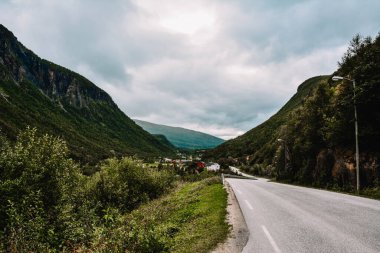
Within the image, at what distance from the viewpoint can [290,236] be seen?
981 centimetres

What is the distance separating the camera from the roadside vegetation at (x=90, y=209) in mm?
9844

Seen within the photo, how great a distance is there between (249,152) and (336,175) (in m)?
117

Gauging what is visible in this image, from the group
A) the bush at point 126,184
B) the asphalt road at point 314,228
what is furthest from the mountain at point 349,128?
the bush at point 126,184

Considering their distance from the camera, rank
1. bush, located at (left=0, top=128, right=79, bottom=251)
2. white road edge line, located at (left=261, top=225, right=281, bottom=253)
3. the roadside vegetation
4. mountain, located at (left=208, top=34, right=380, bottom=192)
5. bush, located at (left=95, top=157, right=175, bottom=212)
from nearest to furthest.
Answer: white road edge line, located at (left=261, top=225, right=281, bottom=253)
the roadside vegetation
bush, located at (left=0, top=128, right=79, bottom=251)
mountain, located at (left=208, top=34, right=380, bottom=192)
bush, located at (left=95, top=157, right=175, bottom=212)

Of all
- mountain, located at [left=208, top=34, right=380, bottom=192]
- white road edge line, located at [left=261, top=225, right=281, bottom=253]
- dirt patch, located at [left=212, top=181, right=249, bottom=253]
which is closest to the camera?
white road edge line, located at [left=261, top=225, right=281, bottom=253]

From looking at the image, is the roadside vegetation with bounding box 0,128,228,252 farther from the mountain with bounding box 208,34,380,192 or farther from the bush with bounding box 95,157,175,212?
the mountain with bounding box 208,34,380,192

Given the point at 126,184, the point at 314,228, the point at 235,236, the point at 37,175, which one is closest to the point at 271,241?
the point at 235,236

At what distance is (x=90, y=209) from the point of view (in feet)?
81.9

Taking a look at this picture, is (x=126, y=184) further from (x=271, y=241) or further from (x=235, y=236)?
(x=271, y=241)

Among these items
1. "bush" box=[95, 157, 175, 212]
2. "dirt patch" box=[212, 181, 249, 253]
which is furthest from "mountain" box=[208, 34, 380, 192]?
"bush" box=[95, 157, 175, 212]

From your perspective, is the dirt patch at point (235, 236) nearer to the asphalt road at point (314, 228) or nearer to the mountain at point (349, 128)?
the asphalt road at point (314, 228)

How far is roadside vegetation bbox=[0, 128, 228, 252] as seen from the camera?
9.84 meters

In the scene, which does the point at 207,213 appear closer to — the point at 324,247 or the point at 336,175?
the point at 324,247

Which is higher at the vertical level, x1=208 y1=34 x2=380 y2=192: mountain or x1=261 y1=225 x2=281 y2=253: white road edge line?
x1=208 y1=34 x2=380 y2=192: mountain
